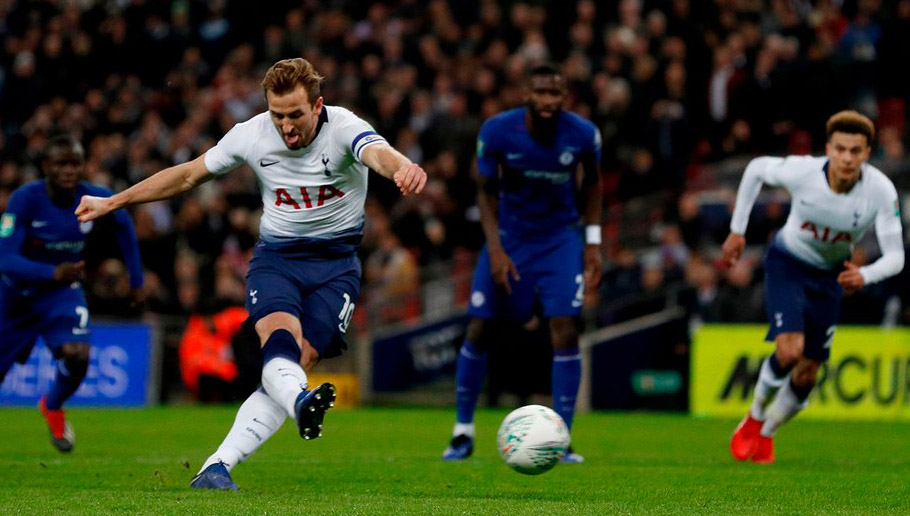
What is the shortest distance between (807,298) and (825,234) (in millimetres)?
483

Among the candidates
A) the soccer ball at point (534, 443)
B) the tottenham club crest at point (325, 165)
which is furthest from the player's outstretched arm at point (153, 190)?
the soccer ball at point (534, 443)

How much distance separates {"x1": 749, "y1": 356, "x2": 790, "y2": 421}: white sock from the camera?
10.1 m

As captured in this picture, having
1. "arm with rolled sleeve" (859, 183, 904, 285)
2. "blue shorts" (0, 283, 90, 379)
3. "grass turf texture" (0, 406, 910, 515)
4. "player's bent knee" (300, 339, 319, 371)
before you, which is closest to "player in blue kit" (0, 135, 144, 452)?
"blue shorts" (0, 283, 90, 379)

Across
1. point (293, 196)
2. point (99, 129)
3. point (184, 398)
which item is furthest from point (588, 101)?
point (293, 196)

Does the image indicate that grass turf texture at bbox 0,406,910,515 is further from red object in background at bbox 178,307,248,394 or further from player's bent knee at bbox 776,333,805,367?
red object in background at bbox 178,307,248,394

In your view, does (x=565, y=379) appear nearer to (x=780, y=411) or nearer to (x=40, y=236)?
(x=780, y=411)

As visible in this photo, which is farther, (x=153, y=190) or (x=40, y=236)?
(x=40, y=236)

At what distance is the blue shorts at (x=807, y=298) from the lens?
9.85 m

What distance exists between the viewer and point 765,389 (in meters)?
10.2

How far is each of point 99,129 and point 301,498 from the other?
1717cm

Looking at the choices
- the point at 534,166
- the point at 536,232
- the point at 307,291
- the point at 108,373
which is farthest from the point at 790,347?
the point at 108,373

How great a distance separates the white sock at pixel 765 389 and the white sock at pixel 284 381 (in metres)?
4.19

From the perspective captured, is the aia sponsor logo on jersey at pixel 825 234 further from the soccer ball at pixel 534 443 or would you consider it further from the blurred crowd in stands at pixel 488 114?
the blurred crowd in stands at pixel 488 114

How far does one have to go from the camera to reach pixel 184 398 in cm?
1900
